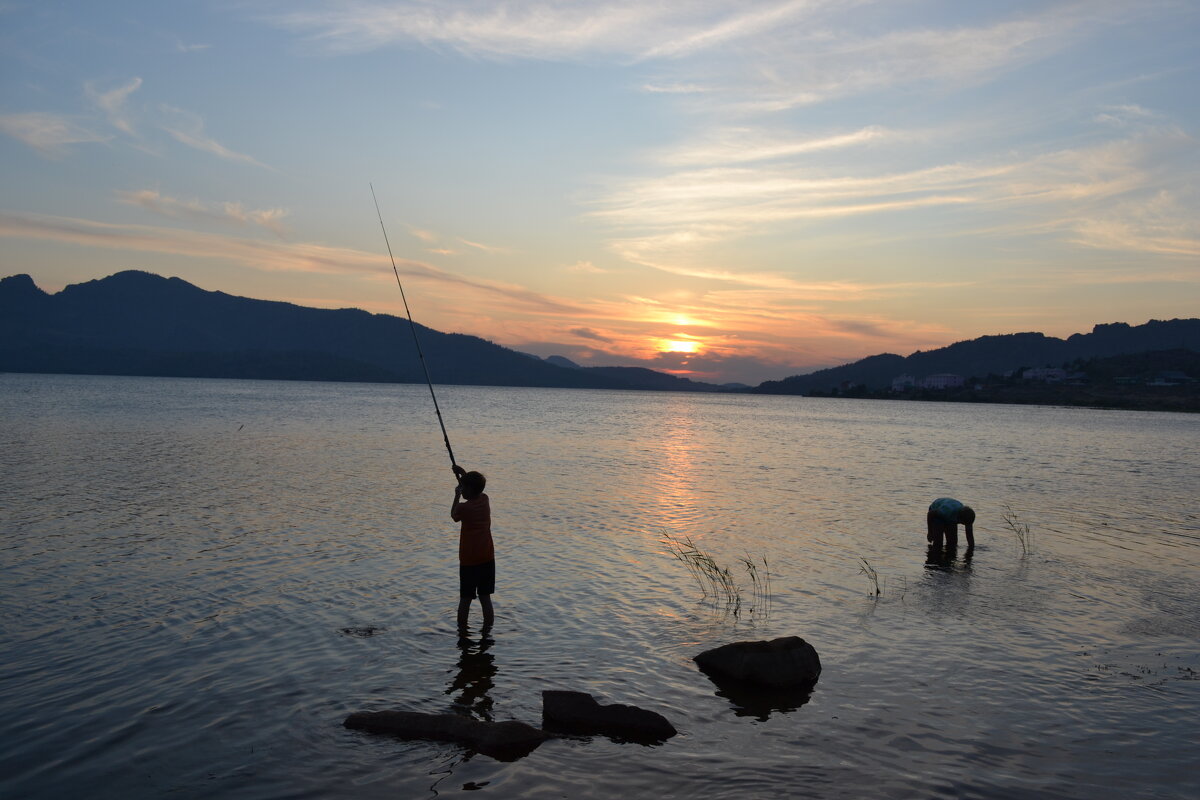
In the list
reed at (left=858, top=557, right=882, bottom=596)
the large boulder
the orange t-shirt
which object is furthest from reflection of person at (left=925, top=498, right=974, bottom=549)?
the large boulder

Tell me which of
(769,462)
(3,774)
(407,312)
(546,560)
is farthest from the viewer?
(769,462)

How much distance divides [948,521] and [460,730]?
15461 millimetres

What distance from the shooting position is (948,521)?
63.0ft

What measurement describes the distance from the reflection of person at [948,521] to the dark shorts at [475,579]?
1283cm

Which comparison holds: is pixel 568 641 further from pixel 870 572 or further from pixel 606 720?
pixel 870 572

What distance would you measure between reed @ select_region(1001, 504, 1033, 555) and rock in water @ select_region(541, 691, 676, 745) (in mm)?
15719

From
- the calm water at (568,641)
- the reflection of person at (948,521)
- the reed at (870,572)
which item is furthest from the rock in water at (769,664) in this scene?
the reflection of person at (948,521)

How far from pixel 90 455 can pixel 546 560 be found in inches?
1086

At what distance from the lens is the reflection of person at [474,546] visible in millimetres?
11350

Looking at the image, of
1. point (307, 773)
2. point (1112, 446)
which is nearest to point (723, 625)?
point (307, 773)

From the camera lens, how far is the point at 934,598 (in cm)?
1481

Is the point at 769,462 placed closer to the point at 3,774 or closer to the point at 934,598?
the point at 934,598

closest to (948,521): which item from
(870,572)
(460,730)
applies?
(870,572)

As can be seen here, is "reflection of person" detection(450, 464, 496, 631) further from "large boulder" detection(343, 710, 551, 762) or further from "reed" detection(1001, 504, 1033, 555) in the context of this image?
"reed" detection(1001, 504, 1033, 555)
